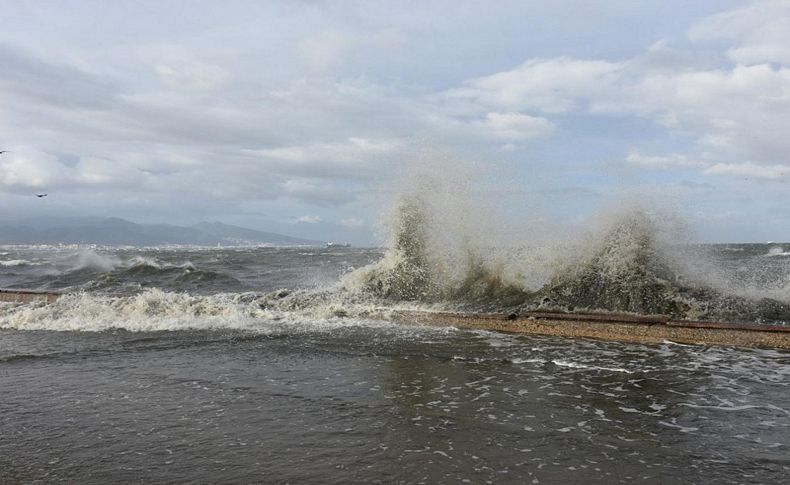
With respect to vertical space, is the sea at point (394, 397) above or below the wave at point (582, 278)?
below

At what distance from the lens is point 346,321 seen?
1097 cm

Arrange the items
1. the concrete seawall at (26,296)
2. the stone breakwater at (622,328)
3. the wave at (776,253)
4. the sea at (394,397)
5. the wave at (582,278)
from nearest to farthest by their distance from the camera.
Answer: the sea at (394,397), the stone breakwater at (622,328), the wave at (582,278), the concrete seawall at (26,296), the wave at (776,253)

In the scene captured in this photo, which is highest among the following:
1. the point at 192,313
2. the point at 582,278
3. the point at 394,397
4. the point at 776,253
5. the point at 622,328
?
the point at 776,253

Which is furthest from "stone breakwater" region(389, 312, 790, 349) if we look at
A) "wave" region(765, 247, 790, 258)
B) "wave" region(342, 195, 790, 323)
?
"wave" region(765, 247, 790, 258)

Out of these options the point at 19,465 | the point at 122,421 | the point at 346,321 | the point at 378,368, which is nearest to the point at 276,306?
the point at 346,321

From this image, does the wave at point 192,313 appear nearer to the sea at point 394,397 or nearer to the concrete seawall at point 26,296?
the sea at point 394,397

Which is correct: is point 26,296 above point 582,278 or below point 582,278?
below

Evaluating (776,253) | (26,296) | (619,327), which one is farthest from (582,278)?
(776,253)

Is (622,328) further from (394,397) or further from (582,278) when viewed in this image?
(394,397)

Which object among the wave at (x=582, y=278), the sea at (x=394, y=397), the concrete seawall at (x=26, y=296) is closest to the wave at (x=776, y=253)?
the wave at (x=582, y=278)

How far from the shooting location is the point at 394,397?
5.66 meters

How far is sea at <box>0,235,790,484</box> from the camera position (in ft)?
12.9

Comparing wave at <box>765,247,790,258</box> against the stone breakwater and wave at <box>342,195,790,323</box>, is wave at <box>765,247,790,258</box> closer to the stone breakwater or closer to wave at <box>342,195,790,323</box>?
wave at <box>342,195,790,323</box>

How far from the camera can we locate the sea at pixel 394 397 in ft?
12.9
